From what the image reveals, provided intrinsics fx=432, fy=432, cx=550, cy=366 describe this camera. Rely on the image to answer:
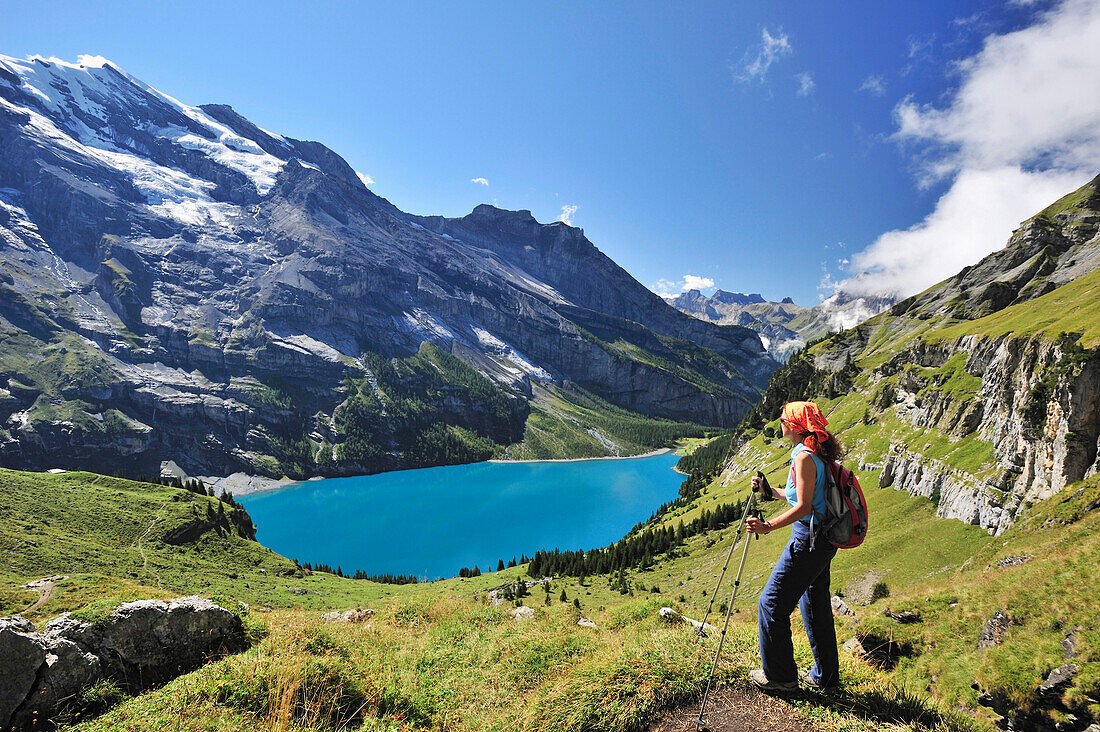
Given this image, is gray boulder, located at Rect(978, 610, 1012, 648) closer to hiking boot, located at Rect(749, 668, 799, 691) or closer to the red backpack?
hiking boot, located at Rect(749, 668, 799, 691)

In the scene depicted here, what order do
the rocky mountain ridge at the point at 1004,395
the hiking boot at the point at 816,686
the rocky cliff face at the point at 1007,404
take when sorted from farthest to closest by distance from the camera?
the rocky mountain ridge at the point at 1004,395, the rocky cliff face at the point at 1007,404, the hiking boot at the point at 816,686

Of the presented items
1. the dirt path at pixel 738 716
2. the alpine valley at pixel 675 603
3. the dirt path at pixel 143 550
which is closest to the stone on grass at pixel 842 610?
the alpine valley at pixel 675 603

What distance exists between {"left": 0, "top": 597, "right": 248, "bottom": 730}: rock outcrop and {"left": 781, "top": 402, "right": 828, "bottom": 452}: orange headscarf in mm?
10407

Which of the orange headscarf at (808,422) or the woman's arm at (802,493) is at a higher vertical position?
the orange headscarf at (808,422)

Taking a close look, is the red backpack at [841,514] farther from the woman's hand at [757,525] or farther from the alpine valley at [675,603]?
the alpine valley at [675,603]

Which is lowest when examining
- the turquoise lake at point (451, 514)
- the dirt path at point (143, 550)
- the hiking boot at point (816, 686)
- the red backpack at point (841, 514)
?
the turquoise lake at point (451, 514)

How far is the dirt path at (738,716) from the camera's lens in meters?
5.17

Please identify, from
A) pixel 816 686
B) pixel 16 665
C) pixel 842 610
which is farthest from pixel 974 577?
pixel 16 665

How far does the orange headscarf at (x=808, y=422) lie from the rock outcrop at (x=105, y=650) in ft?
34.1

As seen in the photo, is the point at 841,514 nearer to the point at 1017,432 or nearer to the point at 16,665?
the point at 16,665

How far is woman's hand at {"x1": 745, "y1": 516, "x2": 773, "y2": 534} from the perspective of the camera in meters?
5.25

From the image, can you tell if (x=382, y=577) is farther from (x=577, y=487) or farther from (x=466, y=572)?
(x=577, y=487)

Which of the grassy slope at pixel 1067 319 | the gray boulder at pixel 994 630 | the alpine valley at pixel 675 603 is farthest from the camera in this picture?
the grassy slope at pixel 1067 319

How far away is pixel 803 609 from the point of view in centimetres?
578
